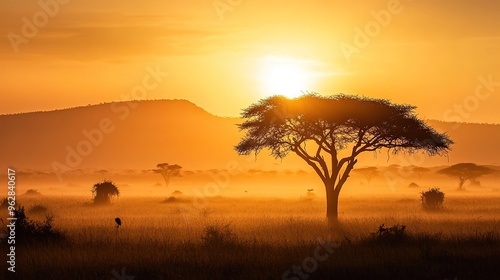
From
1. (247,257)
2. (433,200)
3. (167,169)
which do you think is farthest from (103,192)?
(167,169)

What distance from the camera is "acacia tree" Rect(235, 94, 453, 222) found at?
3822cm

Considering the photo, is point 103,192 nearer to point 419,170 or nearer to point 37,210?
point 37,210

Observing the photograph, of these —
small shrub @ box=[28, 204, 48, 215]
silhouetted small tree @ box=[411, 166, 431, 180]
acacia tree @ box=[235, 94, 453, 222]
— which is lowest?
small shrub @ box=[28, 204, 48, 215]

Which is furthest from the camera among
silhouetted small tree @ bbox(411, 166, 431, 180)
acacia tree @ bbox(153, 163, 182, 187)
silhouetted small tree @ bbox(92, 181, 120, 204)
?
silhouetted small tree @ bbox(411, 166, 431, 180)

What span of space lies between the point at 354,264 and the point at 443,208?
1238 inches

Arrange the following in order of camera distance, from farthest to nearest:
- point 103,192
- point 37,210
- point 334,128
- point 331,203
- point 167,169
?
point 167,169
point 103,192
point 37,210
point 334,128
point 331,203

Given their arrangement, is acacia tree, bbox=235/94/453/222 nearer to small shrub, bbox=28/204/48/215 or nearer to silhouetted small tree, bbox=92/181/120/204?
small shrub, bbox=28/204/48/215

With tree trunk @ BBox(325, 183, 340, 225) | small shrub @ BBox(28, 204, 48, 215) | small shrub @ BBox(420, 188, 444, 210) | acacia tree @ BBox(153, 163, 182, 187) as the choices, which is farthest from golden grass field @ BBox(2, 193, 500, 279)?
acacia tree @ BBox(153, 163, 182, 187)

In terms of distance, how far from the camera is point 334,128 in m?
38.8

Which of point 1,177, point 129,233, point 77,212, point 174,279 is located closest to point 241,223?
point 129,233

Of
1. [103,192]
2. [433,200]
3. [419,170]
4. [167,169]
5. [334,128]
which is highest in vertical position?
[419,170]

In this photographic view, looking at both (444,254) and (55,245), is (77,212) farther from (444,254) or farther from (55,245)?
(444,254)

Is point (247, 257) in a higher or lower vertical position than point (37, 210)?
lower

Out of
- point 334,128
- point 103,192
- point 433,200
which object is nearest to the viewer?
point 334,128
